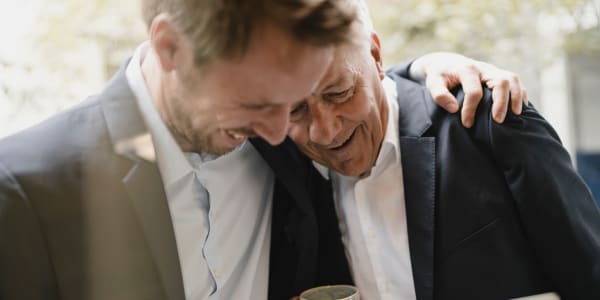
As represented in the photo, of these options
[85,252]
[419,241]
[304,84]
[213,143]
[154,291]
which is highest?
[304,84]

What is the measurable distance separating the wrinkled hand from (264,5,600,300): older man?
29 mm

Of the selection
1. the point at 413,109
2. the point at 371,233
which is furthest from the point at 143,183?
the point at 413,109

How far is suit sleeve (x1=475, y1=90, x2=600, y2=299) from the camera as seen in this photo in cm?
122

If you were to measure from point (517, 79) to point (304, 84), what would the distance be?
60cm

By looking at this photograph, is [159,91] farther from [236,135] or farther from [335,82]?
[335,82]

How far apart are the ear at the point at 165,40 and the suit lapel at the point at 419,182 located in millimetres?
623

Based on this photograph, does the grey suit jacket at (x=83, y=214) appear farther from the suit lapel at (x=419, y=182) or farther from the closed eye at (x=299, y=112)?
the suit lapel at (x=419, y=182)

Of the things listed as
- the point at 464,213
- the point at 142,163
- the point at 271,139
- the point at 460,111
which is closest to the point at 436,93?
the point at 460,111

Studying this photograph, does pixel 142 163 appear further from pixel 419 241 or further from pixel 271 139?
pixel 419 241

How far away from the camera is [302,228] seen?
133cm

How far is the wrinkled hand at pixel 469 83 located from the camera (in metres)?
1.23

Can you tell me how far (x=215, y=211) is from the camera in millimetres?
1251

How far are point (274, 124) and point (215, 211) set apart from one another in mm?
365

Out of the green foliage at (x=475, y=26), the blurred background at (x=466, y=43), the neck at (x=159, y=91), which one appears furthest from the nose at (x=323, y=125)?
the green foliage at (x=475, y=26)
